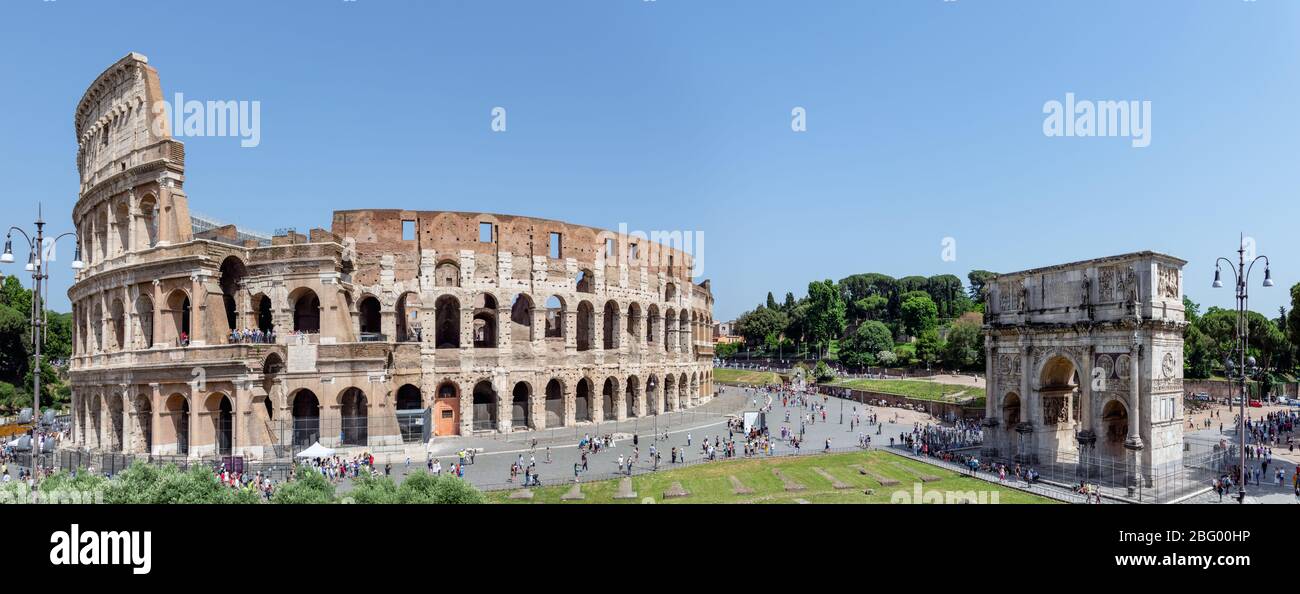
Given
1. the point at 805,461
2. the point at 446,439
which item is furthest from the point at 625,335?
the point at 805,461

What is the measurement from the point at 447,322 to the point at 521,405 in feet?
25.6

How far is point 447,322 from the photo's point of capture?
48.1 meters

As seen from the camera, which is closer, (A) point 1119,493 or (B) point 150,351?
(A) point 1119,493

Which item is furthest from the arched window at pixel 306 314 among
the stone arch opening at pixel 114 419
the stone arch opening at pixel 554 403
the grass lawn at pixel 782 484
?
the grass lawn at pixel 782 484

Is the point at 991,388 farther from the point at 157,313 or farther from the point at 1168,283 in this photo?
the point at 157,313

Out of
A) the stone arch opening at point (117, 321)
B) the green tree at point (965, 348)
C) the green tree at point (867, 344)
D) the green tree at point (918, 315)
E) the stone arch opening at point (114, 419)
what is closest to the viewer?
the stone arch opening at point (114, 419)

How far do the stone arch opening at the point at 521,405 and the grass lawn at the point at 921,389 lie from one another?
3335cm

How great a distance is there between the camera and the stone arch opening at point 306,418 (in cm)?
3397

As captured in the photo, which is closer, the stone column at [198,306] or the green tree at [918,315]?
the stone column at [198,306]

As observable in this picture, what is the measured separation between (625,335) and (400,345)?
16101mm

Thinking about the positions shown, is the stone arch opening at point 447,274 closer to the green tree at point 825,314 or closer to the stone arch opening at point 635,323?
the stone arch opening at point 635,323

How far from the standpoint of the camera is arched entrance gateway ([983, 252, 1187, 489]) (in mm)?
28719

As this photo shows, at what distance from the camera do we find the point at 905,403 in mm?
59719
